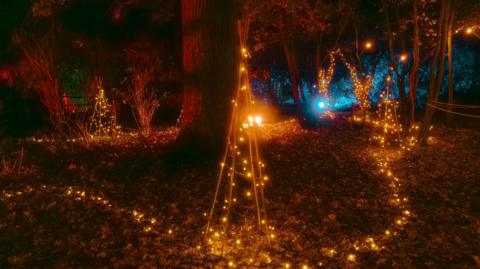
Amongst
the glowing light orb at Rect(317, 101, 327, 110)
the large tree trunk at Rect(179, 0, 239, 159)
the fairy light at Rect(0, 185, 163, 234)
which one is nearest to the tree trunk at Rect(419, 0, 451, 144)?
the large tree trunk at Rect(179, 0, 239, 159)

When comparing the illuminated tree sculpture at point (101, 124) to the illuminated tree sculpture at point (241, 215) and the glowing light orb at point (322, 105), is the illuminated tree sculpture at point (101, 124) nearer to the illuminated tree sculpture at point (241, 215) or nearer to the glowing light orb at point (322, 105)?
the illuminated tree sculpture at point (241, 215)

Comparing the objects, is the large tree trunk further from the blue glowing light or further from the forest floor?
the blue glowing light

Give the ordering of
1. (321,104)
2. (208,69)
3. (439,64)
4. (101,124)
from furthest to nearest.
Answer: (321,104) → (101,124) → (439,64) → (208,69)

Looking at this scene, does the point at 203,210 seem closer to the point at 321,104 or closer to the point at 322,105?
the point at 321,104

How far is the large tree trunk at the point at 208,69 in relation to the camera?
21.2ft

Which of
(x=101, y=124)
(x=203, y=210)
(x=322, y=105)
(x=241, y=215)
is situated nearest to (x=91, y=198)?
(x=203, y=210)

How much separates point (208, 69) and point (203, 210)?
2.65 meters

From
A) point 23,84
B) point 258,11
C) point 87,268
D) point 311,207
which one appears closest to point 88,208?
point 87,268

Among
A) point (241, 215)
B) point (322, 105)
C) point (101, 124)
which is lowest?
point (241, 215)

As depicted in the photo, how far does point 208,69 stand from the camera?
21.4 feet

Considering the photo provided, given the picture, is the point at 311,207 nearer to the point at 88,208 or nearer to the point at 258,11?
the point at 88,208

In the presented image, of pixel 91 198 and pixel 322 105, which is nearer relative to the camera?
pixel 91 198

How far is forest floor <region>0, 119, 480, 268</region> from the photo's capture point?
3.87m

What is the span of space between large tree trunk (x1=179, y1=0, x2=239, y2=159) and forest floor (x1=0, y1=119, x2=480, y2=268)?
630 millimetres
